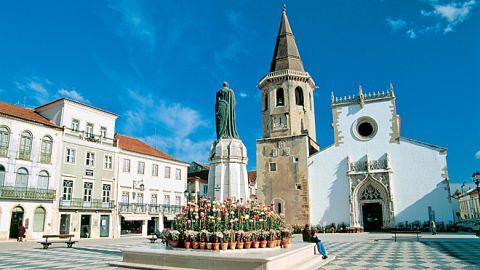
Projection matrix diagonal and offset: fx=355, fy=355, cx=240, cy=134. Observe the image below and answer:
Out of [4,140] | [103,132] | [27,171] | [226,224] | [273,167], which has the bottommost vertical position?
[226,224]

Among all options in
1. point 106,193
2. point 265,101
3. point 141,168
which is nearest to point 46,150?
point 106,193

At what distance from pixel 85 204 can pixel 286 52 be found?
1054 inches

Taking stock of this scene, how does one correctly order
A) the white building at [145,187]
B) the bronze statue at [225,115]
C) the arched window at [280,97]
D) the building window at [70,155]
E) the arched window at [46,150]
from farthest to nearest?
the arched window at [280,97], the white building at [145,187], the building window at [70,155], the arched window at [46,150], the bronze statue at [225,115]

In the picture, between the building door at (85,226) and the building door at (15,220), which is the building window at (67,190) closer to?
the building door at (85,226)

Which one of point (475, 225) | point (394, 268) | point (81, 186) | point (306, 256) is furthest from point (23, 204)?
point (475, 225)

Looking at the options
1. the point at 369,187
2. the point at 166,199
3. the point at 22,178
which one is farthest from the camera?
the point at 166,199

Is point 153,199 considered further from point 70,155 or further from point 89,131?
point 70,155

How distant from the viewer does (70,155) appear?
30.3m

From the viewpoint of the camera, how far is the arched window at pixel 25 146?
26.9 metres

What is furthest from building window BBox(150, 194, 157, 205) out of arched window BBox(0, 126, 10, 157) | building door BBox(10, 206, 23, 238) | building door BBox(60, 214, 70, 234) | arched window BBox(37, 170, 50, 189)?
arched window BBox(0, 126, 10, 157)

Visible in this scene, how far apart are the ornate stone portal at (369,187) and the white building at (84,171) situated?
22.8 meters

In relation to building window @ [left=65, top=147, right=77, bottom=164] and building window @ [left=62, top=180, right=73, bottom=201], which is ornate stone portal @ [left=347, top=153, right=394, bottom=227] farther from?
building window @ [left=65, top=147, right=77, bottom=164]

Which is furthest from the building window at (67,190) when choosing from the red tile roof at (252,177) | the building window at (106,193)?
the red tile roof at (252,177)

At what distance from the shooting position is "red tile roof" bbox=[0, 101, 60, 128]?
27.3 m
